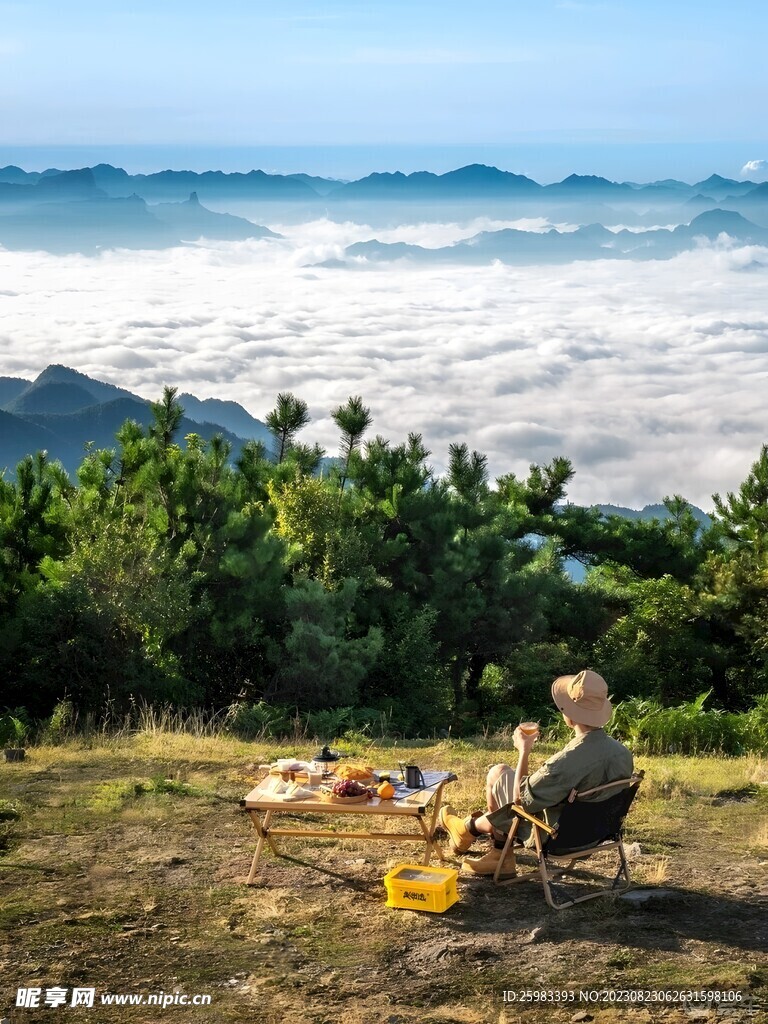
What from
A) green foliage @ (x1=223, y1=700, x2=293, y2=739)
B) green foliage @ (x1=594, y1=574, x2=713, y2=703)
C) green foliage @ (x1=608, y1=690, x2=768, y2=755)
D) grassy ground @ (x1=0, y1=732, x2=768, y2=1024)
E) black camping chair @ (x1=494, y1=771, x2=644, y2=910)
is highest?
black camping chair @ (x1=494, y1=771, x2=644, y2=910)

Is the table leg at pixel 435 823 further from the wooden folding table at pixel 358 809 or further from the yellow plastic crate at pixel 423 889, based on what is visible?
the yellow plastic crate at pixel 423 889

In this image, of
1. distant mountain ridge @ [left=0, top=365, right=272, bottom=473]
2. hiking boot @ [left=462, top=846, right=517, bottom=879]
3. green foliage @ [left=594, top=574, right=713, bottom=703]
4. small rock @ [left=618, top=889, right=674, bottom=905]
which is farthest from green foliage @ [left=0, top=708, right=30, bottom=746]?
distant mountain ridge @ [left=0, top=365, right=272, bottom=473]

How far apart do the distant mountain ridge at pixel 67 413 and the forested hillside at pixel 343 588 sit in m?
65.3

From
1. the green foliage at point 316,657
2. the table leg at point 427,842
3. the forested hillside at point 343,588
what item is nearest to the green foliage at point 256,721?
the forested hillside at point 343,588

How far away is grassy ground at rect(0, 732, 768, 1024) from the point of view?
513cm

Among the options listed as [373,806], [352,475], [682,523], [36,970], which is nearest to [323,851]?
[373,806]

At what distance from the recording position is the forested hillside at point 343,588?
14.9m

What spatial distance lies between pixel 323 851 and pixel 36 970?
2.08 m

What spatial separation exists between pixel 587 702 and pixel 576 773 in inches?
14.7

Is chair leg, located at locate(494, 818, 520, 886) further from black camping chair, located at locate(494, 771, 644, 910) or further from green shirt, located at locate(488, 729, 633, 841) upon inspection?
green shirt, located at locate(488, 729, 633, 841)

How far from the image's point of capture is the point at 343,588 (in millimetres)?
17828

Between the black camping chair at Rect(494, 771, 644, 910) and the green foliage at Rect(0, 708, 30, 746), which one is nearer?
the black camping chair at Rect(494, 771, 644, 910)

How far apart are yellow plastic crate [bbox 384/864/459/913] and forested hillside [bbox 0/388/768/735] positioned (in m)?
8.49

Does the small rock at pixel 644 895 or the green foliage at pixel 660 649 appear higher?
the small rock at pixel 644 895
